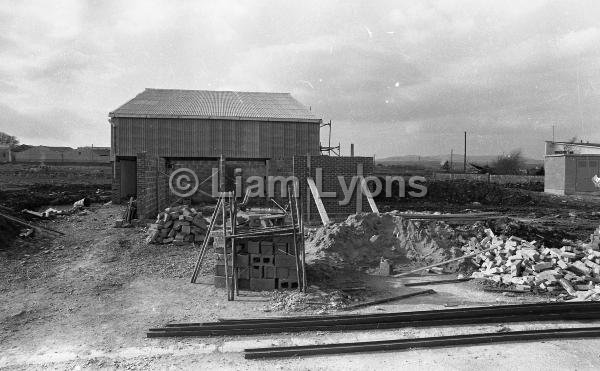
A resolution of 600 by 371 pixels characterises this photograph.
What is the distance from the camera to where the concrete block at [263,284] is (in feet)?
26.2

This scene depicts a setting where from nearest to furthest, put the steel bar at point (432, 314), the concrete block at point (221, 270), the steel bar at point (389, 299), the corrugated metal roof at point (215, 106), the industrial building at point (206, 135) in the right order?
the steel bar at point (432, 314) → the steel bar at point (389, 299) → the concrete block at point (221, 270) → the industrial building at point (206, 135) → the corrugated metal roof at point (215, 106)

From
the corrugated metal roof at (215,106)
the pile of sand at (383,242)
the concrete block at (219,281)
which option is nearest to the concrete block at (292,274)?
the concrete block at (219,281)

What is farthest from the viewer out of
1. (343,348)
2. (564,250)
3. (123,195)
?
(123,195)

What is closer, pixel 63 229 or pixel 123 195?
pixel 63 229

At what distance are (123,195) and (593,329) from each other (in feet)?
75.8

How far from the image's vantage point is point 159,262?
10.2m

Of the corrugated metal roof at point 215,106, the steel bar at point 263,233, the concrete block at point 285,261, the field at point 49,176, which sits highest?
the corrugated metal roof at point 215,106

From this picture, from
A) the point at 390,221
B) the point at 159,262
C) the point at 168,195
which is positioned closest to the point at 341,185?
the point at 390,221

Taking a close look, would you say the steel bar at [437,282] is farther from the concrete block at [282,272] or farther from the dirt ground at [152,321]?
the concrete block at [282,272]

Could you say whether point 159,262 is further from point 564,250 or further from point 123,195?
point 123,195

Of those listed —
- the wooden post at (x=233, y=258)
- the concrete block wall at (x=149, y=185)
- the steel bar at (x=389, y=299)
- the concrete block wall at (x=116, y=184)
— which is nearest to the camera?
the steel bar at (x=389, y=299)

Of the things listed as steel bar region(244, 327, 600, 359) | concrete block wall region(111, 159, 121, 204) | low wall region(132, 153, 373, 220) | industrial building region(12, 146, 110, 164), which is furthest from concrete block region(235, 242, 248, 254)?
industrial building region(12, 146, 110, 164)

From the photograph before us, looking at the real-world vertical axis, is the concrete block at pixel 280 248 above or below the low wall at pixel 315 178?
below

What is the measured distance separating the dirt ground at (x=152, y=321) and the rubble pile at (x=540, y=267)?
67cm
